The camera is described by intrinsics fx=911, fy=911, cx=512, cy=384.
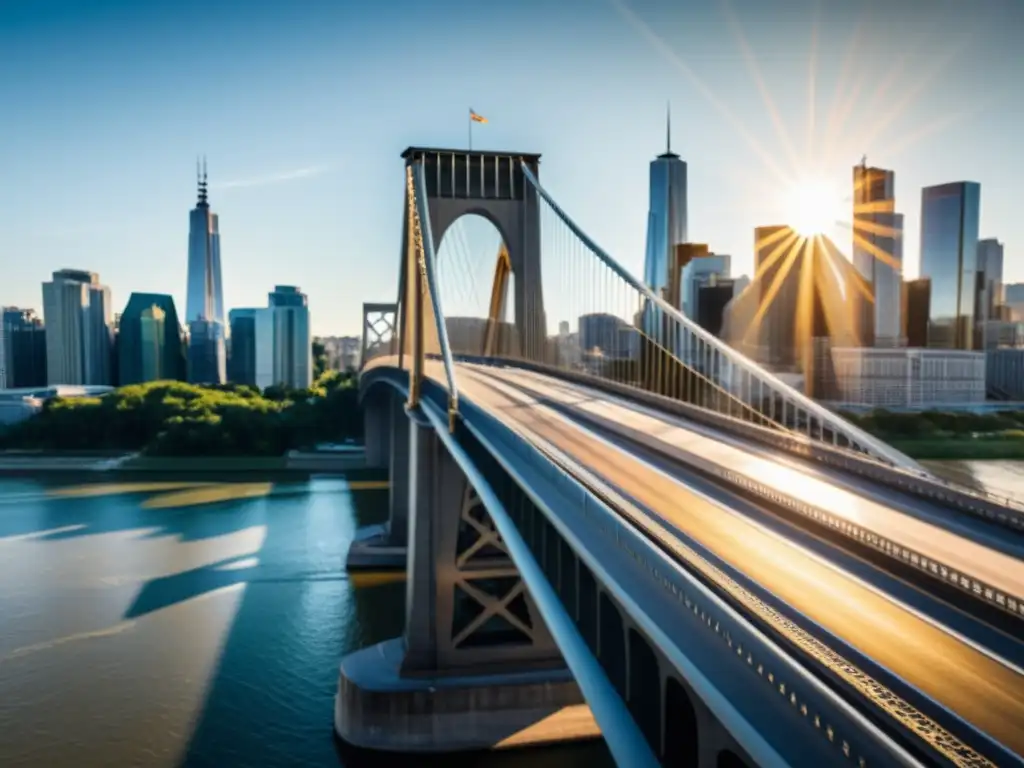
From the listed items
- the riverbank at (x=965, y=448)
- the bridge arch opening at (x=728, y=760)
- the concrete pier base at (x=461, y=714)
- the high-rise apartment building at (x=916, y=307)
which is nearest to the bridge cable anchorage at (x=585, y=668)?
the bridge arch opening at (x=728, y=760)

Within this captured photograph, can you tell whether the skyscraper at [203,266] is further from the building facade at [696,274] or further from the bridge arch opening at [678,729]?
the bridge arch opening at [678,729]

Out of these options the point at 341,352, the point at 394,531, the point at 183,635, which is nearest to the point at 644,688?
the point at 183,635

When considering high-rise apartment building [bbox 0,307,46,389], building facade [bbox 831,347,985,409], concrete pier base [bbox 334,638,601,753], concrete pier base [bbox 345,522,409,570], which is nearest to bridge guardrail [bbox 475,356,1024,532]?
concrete pier base [bbox 334,638,601,753]

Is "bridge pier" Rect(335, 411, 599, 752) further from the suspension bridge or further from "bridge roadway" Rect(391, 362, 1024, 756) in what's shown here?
"bridge roadway" Rect(391, 362, 1024, 756)

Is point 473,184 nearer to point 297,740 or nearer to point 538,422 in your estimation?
point 538,422

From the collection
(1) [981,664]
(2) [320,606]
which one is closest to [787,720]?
(1) [981,664]

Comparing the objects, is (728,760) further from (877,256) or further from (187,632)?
(877,256)
